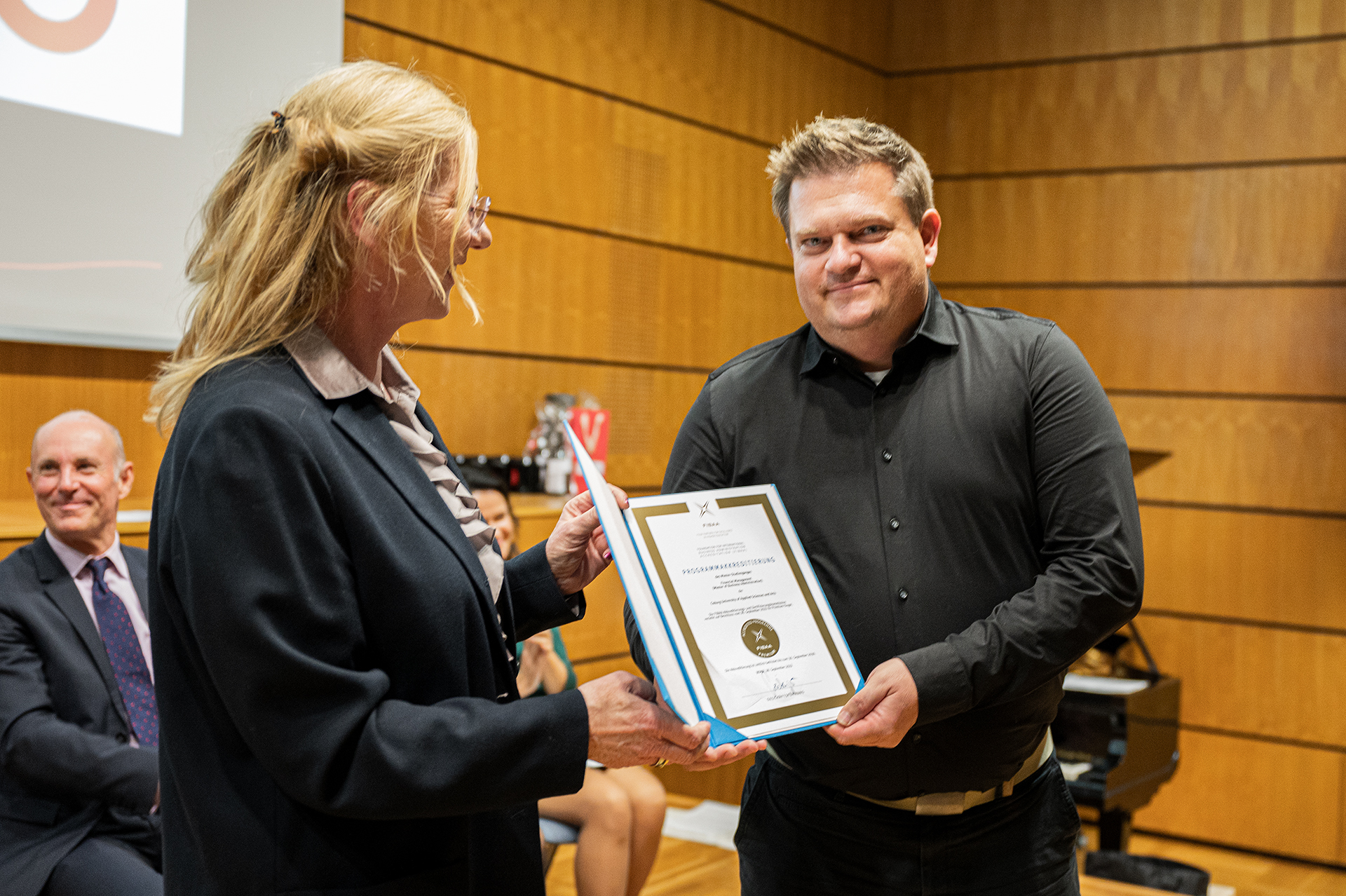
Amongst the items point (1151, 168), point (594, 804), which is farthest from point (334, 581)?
point (1151, 168)

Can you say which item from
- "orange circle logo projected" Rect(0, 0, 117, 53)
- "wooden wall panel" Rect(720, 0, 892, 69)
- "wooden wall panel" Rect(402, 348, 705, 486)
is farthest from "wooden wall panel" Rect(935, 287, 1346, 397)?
"orange circle logo projected" Rect(0, 0, 117, 53)

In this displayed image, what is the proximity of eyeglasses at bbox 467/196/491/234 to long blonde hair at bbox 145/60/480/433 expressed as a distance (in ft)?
0.26

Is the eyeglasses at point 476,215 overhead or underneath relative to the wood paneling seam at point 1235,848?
overhead

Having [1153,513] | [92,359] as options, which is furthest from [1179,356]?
[92,359]

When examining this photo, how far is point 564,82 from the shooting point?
457 cm

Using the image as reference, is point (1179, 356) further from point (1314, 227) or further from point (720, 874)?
point (720, 874)

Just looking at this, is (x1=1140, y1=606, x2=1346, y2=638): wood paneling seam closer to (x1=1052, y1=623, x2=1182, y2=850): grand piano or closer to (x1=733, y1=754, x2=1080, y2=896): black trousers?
(x1=1052, y1=623, x2=1182, y2=850): grand piano

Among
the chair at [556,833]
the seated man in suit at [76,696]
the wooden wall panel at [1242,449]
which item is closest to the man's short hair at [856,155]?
the seated man in suit at [76,696]

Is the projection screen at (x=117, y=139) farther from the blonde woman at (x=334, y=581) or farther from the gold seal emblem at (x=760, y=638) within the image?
the gold seal emblem at (x=760, y=638)

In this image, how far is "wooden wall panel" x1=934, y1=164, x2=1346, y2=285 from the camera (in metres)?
5.12

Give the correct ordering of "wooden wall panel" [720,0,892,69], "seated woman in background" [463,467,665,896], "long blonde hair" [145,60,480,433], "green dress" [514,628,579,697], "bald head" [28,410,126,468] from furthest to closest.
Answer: "wooden wall panel" [720,0,892,69] < "green dress" [514,628,579,697] < "seated woman in background" [463,467,665,896] < "bald head" [28,410,126,468] < "long blonde hair" [145,60,480,433]

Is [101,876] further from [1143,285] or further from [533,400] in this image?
[1143,285]

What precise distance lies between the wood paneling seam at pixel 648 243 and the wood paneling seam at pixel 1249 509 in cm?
198

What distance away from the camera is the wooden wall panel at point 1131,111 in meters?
5.11
